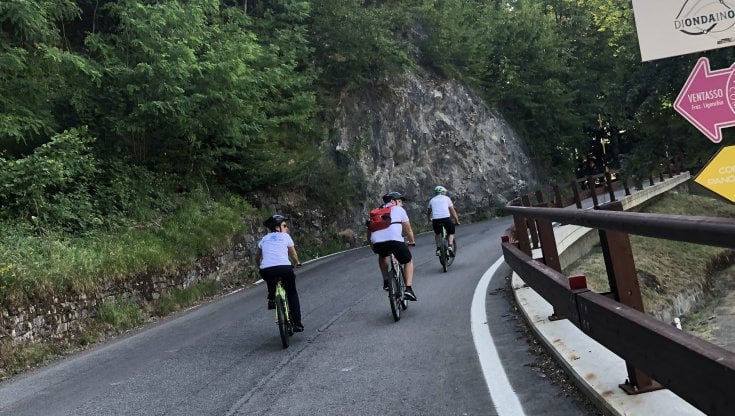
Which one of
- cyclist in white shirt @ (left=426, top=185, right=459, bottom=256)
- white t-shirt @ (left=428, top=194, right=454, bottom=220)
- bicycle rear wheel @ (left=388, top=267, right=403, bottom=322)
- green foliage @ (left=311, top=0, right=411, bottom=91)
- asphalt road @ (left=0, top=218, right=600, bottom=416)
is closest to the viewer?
asphalt road @ (left=0, top=218, right=600, bottom=416)

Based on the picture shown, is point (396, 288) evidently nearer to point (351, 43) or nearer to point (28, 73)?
point (28, 73)

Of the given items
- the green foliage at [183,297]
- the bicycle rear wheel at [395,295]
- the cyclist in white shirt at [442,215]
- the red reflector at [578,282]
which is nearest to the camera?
the red reflector at [578,282]

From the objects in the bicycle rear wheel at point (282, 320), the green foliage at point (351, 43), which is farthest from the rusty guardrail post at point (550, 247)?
the green foliage at point (351, 43)

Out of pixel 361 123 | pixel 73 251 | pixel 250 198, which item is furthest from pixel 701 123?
pixel 361 123

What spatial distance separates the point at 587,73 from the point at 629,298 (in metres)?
40.9

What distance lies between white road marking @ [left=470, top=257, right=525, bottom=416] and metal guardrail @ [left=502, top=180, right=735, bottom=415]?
2.44 ft

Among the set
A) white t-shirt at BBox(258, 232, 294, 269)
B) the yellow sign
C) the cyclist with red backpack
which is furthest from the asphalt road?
the yellow sign

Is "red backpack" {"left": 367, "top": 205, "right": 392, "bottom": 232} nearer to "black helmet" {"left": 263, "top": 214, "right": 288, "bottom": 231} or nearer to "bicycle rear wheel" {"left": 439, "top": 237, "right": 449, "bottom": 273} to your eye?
"black helmet" {"left": 263, "top": 214, "right": 288, "bottom": 231}

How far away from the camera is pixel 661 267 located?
15.1m

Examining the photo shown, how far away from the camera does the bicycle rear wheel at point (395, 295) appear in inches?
309

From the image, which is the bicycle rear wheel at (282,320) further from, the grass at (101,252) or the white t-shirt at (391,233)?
the grass at (101,252)

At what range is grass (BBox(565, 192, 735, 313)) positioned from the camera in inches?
506

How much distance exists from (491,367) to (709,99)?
3696 millimetres

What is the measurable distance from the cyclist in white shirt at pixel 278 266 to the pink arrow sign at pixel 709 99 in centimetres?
491
